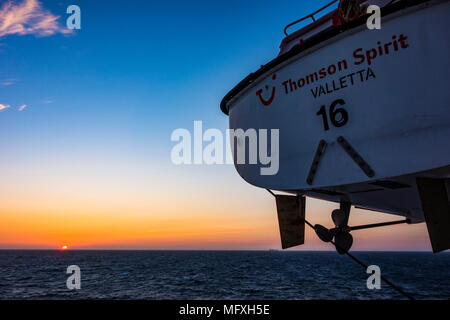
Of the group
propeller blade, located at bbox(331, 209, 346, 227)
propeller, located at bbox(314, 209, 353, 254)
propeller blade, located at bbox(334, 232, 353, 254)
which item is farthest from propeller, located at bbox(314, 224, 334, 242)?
propeller blade, located at bbox(331, 209, 346, 227)

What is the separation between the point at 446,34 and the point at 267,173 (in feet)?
8.77

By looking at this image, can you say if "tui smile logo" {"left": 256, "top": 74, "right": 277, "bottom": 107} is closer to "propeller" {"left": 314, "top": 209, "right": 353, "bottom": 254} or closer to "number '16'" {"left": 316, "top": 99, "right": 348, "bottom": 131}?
"number '16'" {"left": 316, "top": 99, "right": 348, "bottom": 131}

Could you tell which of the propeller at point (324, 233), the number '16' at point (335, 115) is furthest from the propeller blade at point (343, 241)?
the number '16' at point (335, 115)

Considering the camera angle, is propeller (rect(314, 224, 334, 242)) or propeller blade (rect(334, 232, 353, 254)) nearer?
propeller (rect(314, 224, 334, 242))

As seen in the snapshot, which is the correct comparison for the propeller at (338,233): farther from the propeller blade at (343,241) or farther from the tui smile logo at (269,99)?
the tui smile logo at (269,99)

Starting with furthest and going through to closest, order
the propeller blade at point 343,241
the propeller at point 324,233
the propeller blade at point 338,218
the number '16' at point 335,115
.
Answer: the propeller blade at point 338,218, the propeller blade at point 343,241, the propeller at point 324,233, the number '16' at point 335,115

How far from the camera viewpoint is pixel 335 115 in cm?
369

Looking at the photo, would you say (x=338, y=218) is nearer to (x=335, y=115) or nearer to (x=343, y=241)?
(x=343, y=241)

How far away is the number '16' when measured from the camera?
3615 millimetres

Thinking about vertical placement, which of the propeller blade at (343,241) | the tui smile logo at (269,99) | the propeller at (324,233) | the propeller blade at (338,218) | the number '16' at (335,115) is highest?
the tui smile logo at (269,99)

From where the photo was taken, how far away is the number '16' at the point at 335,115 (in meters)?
3.62

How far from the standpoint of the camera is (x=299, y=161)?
13.6 ft

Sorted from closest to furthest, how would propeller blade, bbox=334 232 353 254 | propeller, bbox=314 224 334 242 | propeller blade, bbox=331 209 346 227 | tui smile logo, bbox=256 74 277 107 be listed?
1. tui smile logo, bbox=256 74 277 107
2. propeller, bbox=314 224 334 242
3. propeller blade, bbox=334 232 353 254
4. propeller blade, bbox=331 209 346 227
